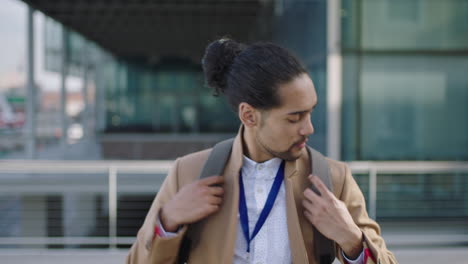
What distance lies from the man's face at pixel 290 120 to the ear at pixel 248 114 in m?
0.02

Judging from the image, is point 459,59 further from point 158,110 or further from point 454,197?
point 158,110

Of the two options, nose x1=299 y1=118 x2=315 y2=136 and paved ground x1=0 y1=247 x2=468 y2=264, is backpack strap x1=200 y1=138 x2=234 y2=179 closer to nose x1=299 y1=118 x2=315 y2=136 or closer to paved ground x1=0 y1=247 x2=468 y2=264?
nose x1=299 y1=118 x2=315 y2=136

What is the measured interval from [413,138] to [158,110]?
20018 millimetres

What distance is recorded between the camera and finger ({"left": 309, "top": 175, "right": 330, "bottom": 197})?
1.09m

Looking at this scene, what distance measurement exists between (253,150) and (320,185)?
0.66 feet

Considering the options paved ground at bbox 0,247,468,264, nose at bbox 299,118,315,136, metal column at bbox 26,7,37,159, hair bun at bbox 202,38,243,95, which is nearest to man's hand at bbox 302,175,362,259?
nose at bbox 299,118,315,136

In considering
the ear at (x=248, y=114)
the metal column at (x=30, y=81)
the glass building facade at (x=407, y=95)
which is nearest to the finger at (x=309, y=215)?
the ear at (x=248, y=114)

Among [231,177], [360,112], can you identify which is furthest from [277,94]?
[360,112]

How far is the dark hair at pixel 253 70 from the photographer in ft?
3.56

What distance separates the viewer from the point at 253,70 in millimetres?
1101

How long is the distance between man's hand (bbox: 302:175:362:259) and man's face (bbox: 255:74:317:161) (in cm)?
9

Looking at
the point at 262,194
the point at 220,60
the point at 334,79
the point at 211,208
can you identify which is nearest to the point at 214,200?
the point at 211,208

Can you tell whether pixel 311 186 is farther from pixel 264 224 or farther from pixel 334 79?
pixel 334 79

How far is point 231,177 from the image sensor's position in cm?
118
